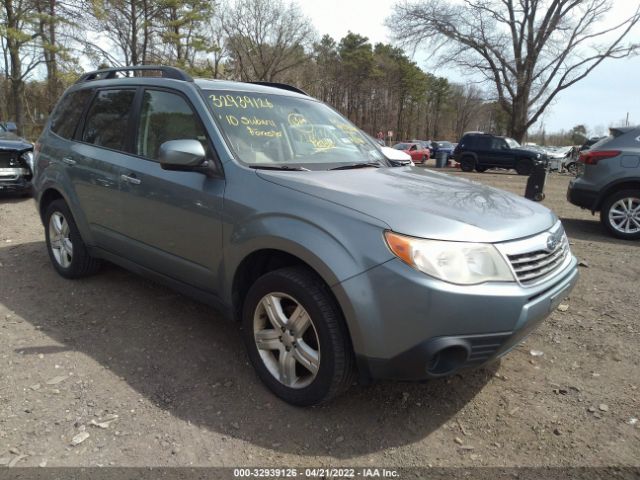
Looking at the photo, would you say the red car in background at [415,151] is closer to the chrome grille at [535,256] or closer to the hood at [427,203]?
the hood at [427,203]

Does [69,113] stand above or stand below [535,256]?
above

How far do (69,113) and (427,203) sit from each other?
3.56 metres

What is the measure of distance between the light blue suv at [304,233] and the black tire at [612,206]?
15.9 feet

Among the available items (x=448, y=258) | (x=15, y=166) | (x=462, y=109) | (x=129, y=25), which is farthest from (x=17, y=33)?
(x=462, y=109)

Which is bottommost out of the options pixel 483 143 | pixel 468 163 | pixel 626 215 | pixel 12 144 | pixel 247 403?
pixel 247 403

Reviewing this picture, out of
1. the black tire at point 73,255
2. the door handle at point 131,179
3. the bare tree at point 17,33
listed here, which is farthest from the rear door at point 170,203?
the bare tree at point 17,33

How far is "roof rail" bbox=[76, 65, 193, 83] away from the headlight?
6.71ft

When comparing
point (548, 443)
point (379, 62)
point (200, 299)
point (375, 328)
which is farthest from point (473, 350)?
point (379, 62)

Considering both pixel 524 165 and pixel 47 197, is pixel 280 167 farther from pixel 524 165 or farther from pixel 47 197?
pixel 524 165

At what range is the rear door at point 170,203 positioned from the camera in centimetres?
290

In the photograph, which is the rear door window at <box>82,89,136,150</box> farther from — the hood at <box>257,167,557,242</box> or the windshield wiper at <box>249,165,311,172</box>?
the hood at <box>257,167,557,242</box>

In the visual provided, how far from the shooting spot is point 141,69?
12.0 ft

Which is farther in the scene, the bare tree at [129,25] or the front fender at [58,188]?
the bare tree at [129,25]

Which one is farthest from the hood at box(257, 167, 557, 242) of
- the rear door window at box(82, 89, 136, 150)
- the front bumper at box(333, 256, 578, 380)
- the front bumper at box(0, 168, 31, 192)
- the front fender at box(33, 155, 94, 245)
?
the front bumper at box(0, 168, 31, 192)
